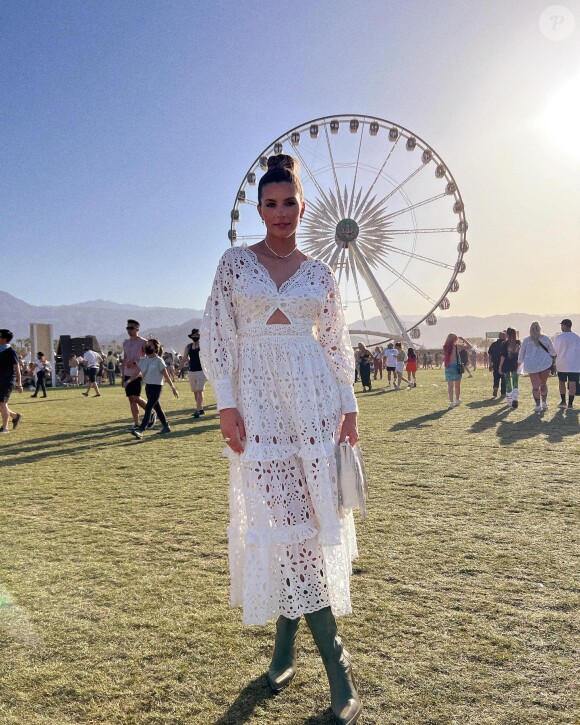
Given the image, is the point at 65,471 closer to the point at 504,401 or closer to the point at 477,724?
the point at 477,724

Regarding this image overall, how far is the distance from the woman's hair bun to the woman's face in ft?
0.26

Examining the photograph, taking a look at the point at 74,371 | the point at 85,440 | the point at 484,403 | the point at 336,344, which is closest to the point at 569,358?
the point at 484,403

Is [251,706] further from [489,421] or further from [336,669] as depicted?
[489,421]

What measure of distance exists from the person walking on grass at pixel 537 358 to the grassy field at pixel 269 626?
203 inches

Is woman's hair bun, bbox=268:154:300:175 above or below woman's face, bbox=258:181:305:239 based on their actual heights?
above

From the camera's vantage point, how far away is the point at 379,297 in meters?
28.9

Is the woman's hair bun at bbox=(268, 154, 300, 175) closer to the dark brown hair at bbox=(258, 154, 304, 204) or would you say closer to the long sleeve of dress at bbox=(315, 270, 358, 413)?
the dark brown hair at bbox=(258, 154, 304, 204)

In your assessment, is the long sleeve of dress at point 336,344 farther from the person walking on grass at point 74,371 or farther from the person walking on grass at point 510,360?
the person walking on grass at point 74,371

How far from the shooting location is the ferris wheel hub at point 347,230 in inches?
1059

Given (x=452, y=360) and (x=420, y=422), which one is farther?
(x=452, y=360)

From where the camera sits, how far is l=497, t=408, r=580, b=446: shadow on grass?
25.3ft

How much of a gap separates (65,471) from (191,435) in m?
2.79

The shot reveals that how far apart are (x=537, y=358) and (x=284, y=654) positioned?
9.97 meters

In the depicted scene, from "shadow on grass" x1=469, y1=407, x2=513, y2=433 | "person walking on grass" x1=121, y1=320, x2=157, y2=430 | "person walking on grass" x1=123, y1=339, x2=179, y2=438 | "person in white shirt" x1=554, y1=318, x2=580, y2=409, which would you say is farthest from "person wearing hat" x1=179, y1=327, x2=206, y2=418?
"person in white shirt" x1=554, y1=318, x2=580, y2=409
